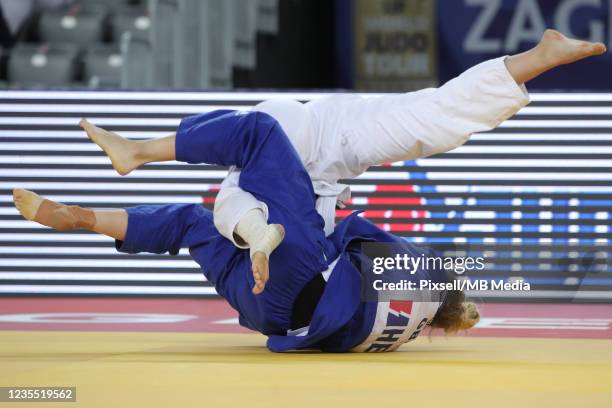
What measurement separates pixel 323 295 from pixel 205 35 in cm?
466

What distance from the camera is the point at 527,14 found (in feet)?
36.4

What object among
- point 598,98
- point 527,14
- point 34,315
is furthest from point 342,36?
point 34,315

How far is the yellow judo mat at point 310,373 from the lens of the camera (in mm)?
2541

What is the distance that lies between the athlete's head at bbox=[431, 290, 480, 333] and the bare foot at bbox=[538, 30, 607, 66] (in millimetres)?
786

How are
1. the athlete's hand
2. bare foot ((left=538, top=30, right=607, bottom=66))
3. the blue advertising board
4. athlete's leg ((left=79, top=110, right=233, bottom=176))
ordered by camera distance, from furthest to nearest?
1. the blue advertising board
2. athlete's leg ((left=79, top=110, right=233, bottom=176))
3. bare foot ((left=538, top=30, right=607, bottom=66))
4. the athlete's hand

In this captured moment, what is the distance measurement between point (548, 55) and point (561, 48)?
46mm

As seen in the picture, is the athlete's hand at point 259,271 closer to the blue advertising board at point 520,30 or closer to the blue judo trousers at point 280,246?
the blue judo trousers at point 280,246

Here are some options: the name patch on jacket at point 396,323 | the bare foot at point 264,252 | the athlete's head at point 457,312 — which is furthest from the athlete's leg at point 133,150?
the athlete's head at point 457,312

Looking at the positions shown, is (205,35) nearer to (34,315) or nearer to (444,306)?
(34,315)

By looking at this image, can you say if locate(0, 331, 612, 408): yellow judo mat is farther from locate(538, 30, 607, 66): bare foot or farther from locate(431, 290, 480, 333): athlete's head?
locate(538, 30, 607, 66): bare foot

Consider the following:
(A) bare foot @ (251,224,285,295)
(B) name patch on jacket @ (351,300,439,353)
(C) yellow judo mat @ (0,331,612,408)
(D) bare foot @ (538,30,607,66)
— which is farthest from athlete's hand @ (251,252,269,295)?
(D) bare foot @ (538,30,607,66)

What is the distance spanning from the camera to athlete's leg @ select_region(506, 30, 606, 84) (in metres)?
3.56

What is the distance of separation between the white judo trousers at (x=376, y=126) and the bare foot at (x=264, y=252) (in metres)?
0.16

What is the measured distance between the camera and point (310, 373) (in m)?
3.05
